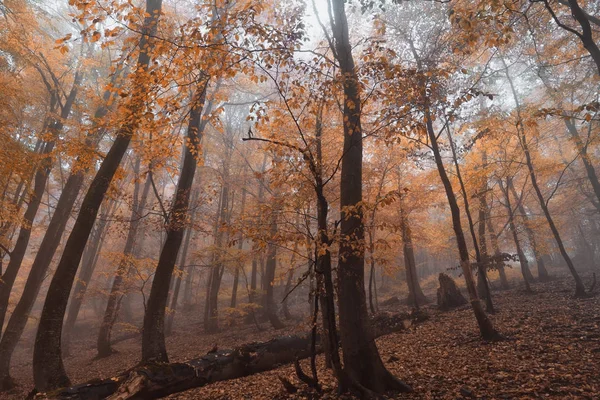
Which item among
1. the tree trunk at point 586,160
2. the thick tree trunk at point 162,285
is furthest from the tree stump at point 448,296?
the thick tree trunk at point 162,285

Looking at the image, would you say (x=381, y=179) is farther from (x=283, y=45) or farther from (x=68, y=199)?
(x=68, y=199)

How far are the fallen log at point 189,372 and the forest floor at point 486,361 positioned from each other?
8.1 inches

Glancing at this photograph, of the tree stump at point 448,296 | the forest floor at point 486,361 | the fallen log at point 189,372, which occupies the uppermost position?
the tree stump at point 448,296

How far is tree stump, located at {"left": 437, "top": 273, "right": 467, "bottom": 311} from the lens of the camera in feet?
39.9

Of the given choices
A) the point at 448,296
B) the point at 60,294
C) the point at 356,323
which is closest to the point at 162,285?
the point at 60,294

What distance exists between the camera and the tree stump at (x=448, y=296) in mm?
12166

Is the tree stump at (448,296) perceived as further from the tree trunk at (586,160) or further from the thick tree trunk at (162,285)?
the thick tree trunk at (162,285)

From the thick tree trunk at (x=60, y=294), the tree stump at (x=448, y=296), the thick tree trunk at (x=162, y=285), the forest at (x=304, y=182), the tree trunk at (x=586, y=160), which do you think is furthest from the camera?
the tree stump at (x=448, y=296)

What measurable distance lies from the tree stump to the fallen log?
693 cm

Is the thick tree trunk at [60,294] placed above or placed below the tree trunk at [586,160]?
below

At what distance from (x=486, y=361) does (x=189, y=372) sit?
5361mm

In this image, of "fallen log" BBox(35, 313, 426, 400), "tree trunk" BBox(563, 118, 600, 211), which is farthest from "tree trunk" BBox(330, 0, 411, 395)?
"tree trunk" BBox(563, 118, 600, 211)

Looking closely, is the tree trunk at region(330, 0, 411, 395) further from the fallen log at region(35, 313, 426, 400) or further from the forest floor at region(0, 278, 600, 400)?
the fallen log at region(35, 313, 426, 400)

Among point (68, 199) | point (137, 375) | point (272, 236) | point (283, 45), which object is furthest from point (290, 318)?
point (283, 45)
